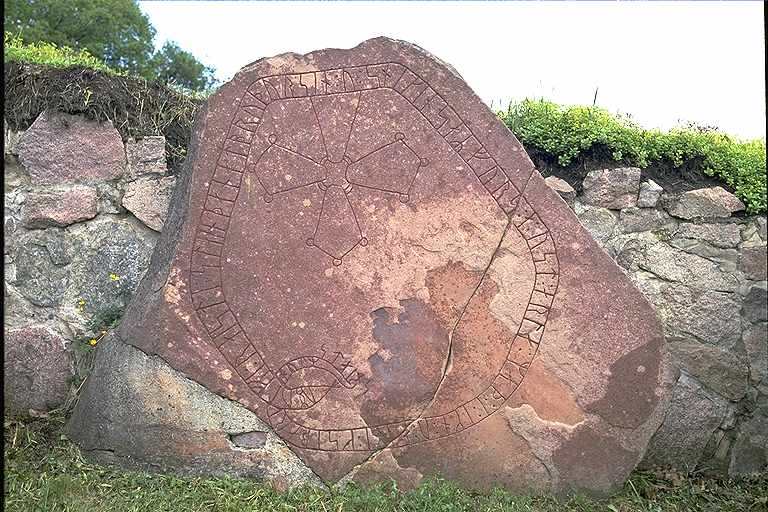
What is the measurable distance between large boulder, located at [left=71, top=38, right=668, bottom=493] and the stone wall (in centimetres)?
63

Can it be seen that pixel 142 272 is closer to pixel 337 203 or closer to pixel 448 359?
pixel 337 203

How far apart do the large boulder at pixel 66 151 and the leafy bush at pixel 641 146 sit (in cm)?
207

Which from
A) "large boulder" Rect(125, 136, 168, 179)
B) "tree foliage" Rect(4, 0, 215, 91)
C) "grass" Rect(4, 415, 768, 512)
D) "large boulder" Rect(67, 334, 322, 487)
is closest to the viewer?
"grass" Rect(4, 415, 768, 512)

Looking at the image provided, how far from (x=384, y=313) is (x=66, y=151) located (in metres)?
1.79

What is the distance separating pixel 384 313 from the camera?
3.13 meters

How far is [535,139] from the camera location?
4121 mm

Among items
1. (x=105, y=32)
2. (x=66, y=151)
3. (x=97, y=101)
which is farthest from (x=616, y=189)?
(x=105, y=32)

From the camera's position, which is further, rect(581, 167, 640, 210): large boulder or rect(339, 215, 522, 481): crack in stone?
rect(581, 167, 640, 210): large boulder

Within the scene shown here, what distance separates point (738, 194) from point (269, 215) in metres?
2.39

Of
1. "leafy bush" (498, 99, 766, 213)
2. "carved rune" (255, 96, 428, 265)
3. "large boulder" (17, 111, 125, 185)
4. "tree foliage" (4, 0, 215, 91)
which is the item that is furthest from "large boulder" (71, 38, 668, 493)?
"tree foliage" (4, 0, 215, 91)

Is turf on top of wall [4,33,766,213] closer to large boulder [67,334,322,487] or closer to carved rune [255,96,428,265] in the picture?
carved rune [255,96,428,265]

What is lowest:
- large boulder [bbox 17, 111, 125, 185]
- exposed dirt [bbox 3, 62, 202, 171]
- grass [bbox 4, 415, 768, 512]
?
grass [bbox 4, 415, 768, 512]

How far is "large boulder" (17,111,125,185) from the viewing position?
3746 mm

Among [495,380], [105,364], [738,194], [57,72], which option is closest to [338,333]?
[495,380]
